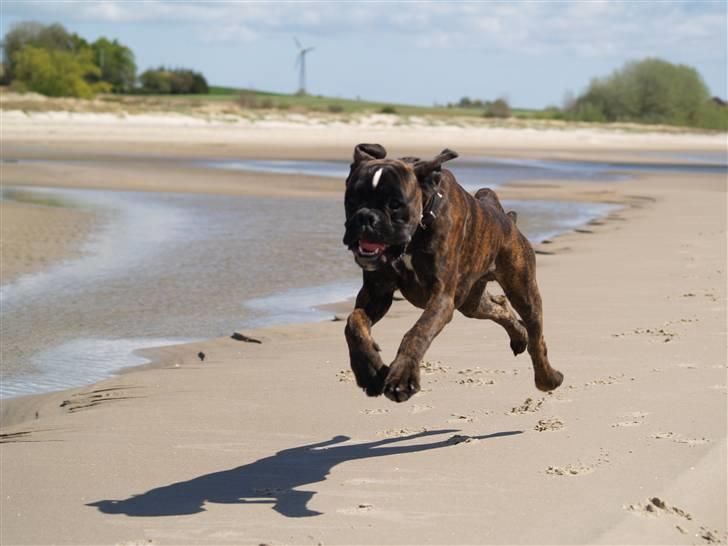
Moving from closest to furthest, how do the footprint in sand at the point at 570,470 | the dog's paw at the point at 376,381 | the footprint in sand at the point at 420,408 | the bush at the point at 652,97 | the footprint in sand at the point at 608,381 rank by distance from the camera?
the dog's paw at the point at 376,381, the footprint in sand at the point at 570,470, the footprint in sand at the point at 420,408, the footprint in sand at the point at 608,381, the bush at the point at 652,97

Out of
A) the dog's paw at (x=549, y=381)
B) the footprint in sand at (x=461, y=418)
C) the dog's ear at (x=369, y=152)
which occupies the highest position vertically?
the dog's ear at (x=369, y=152)

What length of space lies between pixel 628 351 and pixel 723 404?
69.1 inches

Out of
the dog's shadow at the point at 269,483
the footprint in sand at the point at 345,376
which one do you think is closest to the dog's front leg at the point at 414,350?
the dog's shadow at the point at 269,483

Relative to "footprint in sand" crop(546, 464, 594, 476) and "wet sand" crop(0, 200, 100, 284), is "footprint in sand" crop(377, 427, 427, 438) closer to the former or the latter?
"footprint in sand" crop(546, 464, 594, 476)

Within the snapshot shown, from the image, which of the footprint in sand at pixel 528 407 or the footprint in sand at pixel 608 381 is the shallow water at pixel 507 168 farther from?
the footprint in sand at pixel 528 407

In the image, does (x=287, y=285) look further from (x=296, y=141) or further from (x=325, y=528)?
(x=296, y=141)

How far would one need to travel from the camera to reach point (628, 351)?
8.47 metres

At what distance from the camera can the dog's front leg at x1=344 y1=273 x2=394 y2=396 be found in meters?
5.39

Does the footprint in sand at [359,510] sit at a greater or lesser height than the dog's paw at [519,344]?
lesser

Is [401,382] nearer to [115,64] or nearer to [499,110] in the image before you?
[499,110]

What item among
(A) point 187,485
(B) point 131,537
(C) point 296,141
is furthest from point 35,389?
(C) point 296,141

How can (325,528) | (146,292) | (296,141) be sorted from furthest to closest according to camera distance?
(296,141)
(146,292)
(325,528)

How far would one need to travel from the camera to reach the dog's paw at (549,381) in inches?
274

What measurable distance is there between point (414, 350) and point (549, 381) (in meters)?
1.84
